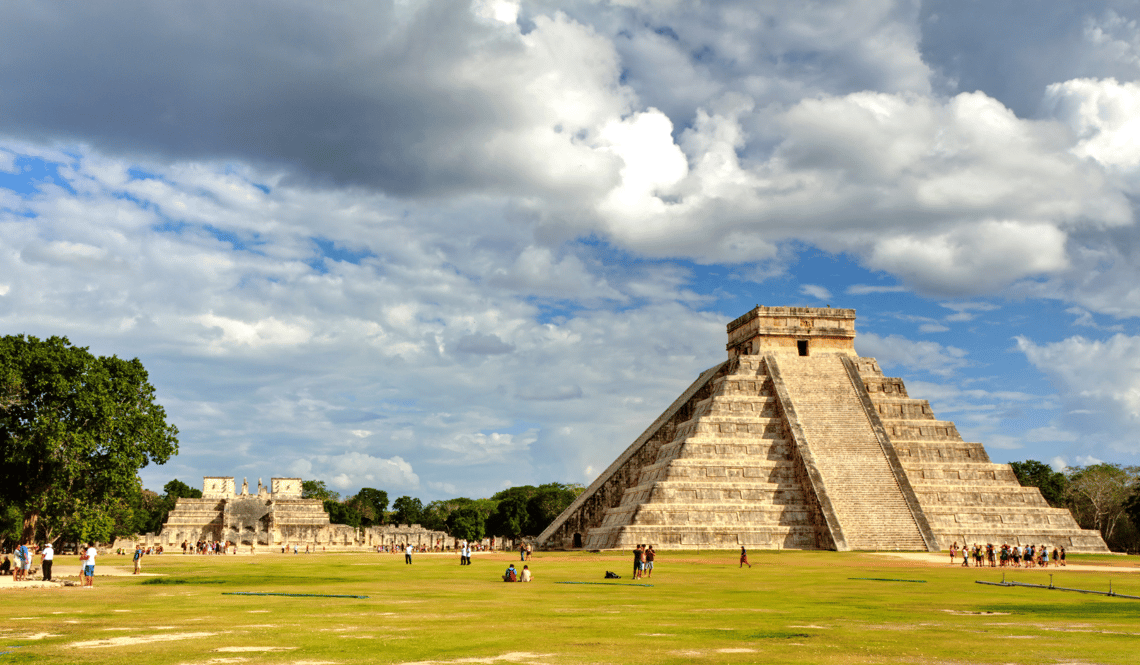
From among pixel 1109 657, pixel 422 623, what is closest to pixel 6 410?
pixel 422 623

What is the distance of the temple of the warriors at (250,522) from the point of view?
8038cm

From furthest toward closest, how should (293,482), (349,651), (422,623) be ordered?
(293,482)
(422,623)
(349,651)

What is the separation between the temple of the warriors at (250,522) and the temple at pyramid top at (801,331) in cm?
3914

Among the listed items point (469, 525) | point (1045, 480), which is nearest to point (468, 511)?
point (469, 525)

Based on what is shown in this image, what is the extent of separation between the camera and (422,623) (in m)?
15.1

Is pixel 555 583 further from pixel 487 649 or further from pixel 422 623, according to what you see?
pixel 487 649

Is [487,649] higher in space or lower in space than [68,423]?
lower

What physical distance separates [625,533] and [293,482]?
5510cm

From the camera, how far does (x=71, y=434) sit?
3722cm

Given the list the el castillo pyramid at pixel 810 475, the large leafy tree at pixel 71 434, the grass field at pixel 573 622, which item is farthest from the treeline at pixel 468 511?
the grass field at pixel 573 622

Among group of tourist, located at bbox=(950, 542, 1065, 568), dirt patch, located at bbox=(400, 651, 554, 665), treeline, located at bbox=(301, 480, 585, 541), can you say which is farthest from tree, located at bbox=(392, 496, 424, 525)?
dirt patch, located at bbox=(400, 651, 554, 665)

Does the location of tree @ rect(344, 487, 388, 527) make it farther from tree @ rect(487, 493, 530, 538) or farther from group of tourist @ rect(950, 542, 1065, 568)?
group of tourist @ rect(950, 542, 1065, 568)

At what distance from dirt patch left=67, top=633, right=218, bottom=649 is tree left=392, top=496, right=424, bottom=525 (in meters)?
129

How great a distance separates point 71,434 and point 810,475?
1388 inches
